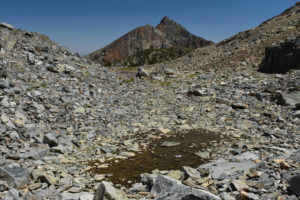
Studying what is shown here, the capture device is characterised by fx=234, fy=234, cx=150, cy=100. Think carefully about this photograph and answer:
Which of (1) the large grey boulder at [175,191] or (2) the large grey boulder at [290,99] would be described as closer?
(1) the large grey boulder at [175,191]

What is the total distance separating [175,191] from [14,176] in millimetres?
4711

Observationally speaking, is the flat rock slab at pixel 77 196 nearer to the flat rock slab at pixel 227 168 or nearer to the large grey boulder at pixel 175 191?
the large grey boulder at pixel 175 191

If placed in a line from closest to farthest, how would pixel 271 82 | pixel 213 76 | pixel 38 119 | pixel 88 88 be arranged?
1. pixel 38 119
2. pixel 88 88
3. pixel 271 82
4. pixel 213 76

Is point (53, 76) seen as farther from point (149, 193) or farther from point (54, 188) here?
point (149, 193)

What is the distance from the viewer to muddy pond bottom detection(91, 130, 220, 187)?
8.62 metres

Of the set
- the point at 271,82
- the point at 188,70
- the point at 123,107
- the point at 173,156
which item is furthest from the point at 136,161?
the point at 188,70

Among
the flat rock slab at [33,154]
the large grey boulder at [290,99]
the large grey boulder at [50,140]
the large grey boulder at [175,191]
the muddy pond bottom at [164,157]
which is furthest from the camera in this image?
the large grey boulder at [290,99]

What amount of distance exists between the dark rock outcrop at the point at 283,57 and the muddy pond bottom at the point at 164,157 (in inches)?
663

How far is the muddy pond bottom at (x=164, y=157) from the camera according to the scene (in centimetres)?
862

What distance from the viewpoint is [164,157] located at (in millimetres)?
10297

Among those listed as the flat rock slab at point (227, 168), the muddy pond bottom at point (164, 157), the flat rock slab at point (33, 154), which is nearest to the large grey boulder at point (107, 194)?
the muddy pond bottom at point (164, 157)

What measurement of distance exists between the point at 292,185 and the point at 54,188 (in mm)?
6572

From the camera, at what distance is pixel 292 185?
583cm

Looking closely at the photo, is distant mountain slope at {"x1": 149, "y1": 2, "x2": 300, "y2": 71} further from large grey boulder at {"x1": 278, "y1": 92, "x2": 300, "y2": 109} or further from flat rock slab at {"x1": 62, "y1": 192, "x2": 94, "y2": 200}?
flat rock slab at {"x1": 62, "y1": 192, "x2": 94, "y2": 200}
